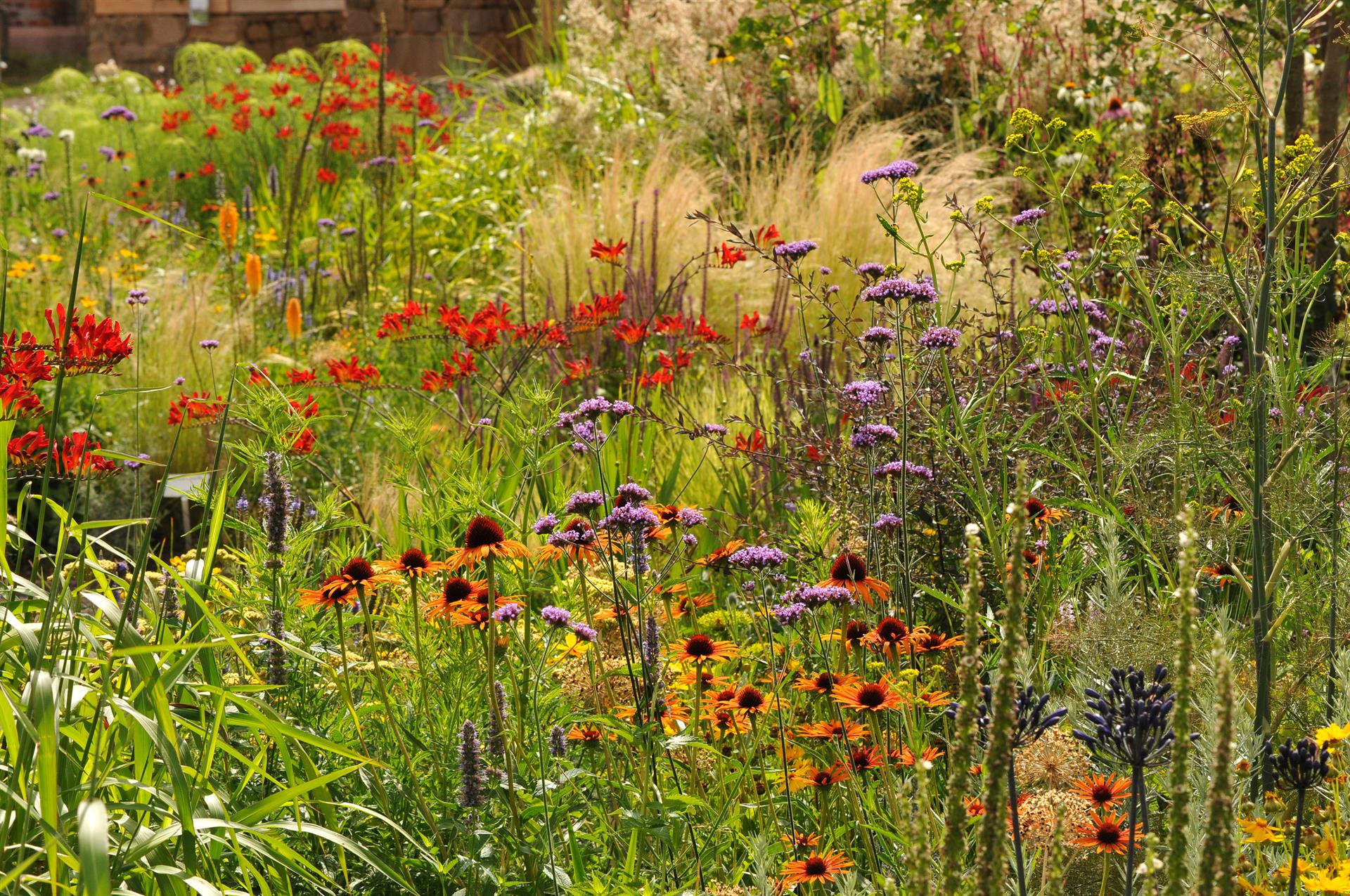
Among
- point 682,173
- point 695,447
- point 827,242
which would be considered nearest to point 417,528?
point 695,447

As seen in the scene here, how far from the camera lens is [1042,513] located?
2.53 meters

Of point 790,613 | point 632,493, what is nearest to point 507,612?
point 632,493

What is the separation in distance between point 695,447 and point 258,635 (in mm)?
2381

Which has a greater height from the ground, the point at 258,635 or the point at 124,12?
the point at 124,12

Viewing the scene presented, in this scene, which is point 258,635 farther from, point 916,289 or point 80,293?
point 80,293

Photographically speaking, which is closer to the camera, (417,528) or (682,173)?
(417,528)

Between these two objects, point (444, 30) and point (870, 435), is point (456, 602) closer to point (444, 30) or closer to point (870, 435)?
point (870, 435)

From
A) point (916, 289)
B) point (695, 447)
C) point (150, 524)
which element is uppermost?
point (916, 289)

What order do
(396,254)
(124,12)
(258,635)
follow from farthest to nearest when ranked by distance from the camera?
(124,12), (396,254), (258,635)

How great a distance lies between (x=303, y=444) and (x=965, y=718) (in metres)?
1.92

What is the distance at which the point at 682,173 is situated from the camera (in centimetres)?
619

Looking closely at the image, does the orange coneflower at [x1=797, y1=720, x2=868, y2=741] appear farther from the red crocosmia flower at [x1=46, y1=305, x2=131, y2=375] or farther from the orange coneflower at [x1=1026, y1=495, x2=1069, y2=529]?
the red crocosmia flower at [x1=46, y1=305, x2=131, y2=375]

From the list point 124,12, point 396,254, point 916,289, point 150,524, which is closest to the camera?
point 150,524

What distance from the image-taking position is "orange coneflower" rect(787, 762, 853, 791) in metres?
1.88
